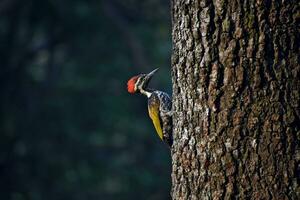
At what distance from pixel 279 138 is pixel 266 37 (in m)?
0.49

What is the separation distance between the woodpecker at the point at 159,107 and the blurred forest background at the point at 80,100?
8.94 metres

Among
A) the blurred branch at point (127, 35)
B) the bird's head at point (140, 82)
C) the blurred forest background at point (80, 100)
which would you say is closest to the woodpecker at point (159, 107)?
the bird's head at point (140, 82)

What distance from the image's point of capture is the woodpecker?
20.3 ft

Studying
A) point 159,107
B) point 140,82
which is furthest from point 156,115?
point 140,82

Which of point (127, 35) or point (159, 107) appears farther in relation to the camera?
point (127, 35)

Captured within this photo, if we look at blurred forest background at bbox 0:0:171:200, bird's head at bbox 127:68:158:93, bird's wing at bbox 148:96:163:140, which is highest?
bird's head at bbox 127:68:158:93

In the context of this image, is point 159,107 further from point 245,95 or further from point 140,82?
point 245,95

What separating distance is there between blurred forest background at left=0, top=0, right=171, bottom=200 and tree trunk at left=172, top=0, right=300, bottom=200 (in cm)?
1168

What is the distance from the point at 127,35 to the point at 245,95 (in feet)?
41.7

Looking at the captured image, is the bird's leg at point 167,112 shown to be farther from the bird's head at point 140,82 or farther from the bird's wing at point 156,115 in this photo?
the bird's head at point 140,82

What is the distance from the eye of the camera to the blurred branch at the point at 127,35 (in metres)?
16.6

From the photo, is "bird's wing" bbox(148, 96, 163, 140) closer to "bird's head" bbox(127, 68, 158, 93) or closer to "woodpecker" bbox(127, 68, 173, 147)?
"woodpecker" bbox(127, 68, 173, 147)

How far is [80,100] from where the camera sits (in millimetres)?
18031

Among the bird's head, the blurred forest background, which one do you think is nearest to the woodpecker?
the bird's head
